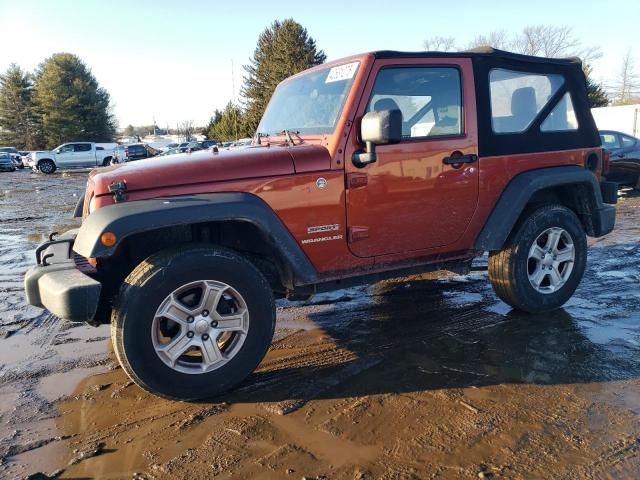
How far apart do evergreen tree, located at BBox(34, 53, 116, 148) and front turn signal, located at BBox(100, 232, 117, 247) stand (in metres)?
53.9

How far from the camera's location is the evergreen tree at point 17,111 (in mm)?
50656

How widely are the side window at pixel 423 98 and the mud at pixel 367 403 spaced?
1627 mm

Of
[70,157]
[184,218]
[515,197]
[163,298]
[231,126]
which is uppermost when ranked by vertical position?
[231,126]

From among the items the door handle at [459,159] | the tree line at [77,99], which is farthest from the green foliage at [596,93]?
the door handle at [459,159]

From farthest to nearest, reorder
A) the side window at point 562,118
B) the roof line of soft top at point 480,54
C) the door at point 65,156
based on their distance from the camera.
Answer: the door at point 65,156 < the side window at point 562,118 < the roof line of soft top at point 480,54

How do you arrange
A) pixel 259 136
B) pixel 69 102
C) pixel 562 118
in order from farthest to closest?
pixel 69 102 < pixel 562 118 < pixel 259 136

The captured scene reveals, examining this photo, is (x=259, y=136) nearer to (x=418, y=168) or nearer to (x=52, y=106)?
(x=418, y=168)

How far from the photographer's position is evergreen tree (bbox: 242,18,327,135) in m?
43.0

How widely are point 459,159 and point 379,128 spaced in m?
0.92

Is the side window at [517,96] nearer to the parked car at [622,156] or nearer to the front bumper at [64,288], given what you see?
the front bumper at [64,288]

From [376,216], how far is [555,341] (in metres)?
1.71

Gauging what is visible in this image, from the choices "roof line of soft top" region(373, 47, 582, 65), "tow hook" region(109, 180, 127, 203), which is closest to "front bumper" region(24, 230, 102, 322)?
"tow hook" region(109, 180, 127, 203)

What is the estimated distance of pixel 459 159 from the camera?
373 centimetres

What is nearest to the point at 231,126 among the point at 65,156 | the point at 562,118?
the point at 65,156
